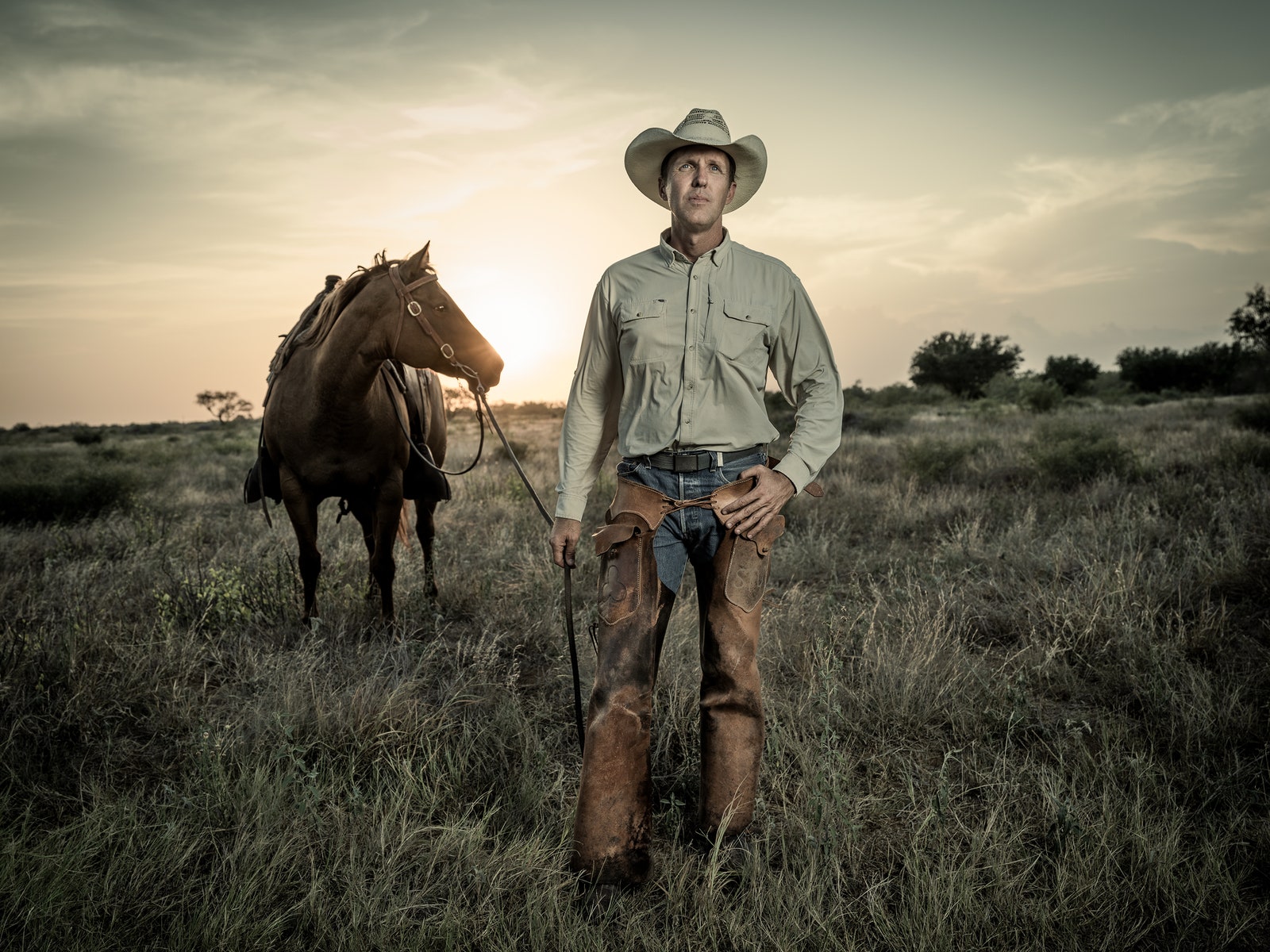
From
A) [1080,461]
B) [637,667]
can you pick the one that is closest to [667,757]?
[637,667]

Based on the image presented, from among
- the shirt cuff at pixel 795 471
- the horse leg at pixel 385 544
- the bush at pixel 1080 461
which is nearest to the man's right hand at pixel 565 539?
the shirt cuff at pixel 795 471

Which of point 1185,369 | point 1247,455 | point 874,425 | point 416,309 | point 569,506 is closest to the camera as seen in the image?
point 569,506

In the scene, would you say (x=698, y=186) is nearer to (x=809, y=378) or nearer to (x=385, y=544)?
(x=809, y=378)

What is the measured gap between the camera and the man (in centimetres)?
225

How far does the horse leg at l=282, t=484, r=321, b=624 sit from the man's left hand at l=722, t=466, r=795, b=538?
3334 mm

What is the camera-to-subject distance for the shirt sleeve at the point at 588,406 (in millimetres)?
2459

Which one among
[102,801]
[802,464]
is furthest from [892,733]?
[102,801]

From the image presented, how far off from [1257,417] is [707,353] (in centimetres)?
1501

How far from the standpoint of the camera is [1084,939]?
2.13 m

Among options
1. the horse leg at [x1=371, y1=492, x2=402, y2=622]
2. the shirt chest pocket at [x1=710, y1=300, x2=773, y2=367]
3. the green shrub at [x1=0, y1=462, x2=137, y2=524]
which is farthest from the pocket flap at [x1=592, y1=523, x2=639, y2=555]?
the green shrub at [x1=0, y1=462, x2=137, y2=524]

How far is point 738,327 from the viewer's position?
2.33 m

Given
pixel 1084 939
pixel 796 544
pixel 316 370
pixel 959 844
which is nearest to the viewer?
pixel 1084 939

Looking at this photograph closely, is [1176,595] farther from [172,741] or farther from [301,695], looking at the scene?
[172,741]

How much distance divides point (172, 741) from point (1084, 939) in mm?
3573
